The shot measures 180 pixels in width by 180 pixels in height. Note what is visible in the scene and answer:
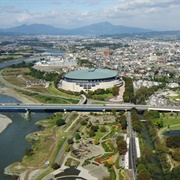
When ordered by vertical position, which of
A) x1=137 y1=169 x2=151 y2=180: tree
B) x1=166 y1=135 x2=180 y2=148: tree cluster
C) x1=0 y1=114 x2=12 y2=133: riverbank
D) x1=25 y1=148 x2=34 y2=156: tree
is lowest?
x1=0 y1=114 x2=12 y2=133: riverbank

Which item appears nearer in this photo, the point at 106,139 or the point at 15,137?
the point at 106,139

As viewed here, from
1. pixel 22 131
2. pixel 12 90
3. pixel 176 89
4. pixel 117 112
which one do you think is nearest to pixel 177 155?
pixel 117 112

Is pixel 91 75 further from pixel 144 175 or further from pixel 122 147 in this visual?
pixel 144 175

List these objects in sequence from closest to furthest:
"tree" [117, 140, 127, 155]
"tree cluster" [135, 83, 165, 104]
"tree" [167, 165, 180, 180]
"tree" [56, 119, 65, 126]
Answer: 1. "tree" [167, 165, 180, 180]
2. "tree" [117, 140, 127, 155]
3. "tree" [56, 119, 65, 126]
4. "tree cluster" [135, 83, 165, 104]

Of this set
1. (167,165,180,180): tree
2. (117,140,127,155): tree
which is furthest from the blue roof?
(167,165,180,180): tree

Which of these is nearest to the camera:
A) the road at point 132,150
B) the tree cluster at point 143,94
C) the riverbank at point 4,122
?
the road at point 132,150

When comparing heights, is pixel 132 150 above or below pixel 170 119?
above

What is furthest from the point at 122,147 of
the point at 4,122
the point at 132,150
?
the point at 4,122

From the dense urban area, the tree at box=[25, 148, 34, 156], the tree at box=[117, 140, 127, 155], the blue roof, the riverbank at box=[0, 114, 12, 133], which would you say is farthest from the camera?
the blue roof

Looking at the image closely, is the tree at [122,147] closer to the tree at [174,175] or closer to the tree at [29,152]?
the tree at [174,175]

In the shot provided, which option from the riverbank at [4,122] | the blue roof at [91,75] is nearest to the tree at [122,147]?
the riverbank at [4,122]

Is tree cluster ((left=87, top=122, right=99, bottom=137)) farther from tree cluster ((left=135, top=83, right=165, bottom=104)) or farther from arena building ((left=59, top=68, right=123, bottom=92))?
arena building ((left=59, top=68, right=123, bottom=92))

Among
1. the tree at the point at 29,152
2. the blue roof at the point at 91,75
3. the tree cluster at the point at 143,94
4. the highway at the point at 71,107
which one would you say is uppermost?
the blue roof at the point at 91,75
